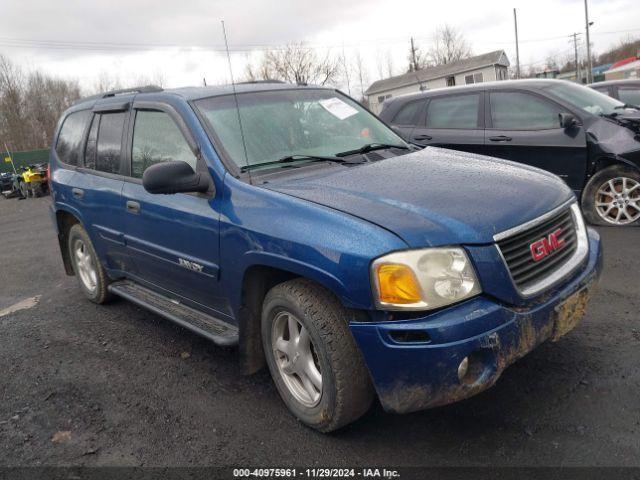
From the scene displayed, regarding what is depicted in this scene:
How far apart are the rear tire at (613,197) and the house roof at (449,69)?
1490 inches

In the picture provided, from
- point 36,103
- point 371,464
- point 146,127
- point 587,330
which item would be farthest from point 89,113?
point 36,103

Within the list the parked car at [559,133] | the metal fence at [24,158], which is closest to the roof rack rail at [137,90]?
the parked car at [559,133]

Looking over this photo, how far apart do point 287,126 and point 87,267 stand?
2.78 meters

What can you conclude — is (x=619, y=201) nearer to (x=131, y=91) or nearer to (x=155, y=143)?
(x=155, y=143)

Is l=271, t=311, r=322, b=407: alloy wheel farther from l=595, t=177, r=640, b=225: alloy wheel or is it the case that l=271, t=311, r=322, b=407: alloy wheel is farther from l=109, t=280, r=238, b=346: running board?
l=595, t=177, r=640, b=225: alloy wheel

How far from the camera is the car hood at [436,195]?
247 cm

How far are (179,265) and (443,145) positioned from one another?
15.6 feet

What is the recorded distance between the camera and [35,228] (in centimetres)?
1185

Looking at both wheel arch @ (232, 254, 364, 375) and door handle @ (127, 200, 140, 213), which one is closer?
wheel arch @ (232, 254, 364, 375)

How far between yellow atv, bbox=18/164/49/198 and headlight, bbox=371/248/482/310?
847 inches

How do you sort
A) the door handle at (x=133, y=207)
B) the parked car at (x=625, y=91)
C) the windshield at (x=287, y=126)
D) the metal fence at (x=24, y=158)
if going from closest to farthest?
1. the windshield at (x=287, y=126)
2. the door handle at (x=133, y=207)
3. the parked car at (x=625, y=91)
4. the metal fence at (x=24, y=158)

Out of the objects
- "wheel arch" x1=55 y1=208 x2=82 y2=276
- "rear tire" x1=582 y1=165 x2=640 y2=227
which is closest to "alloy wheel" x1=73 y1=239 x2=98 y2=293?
"wheel arch" x1=55 y1=208 x2=82 y2=276

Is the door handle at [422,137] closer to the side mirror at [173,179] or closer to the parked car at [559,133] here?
the parked car at [559,133]

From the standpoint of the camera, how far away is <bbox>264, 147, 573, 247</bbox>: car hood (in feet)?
8.11
